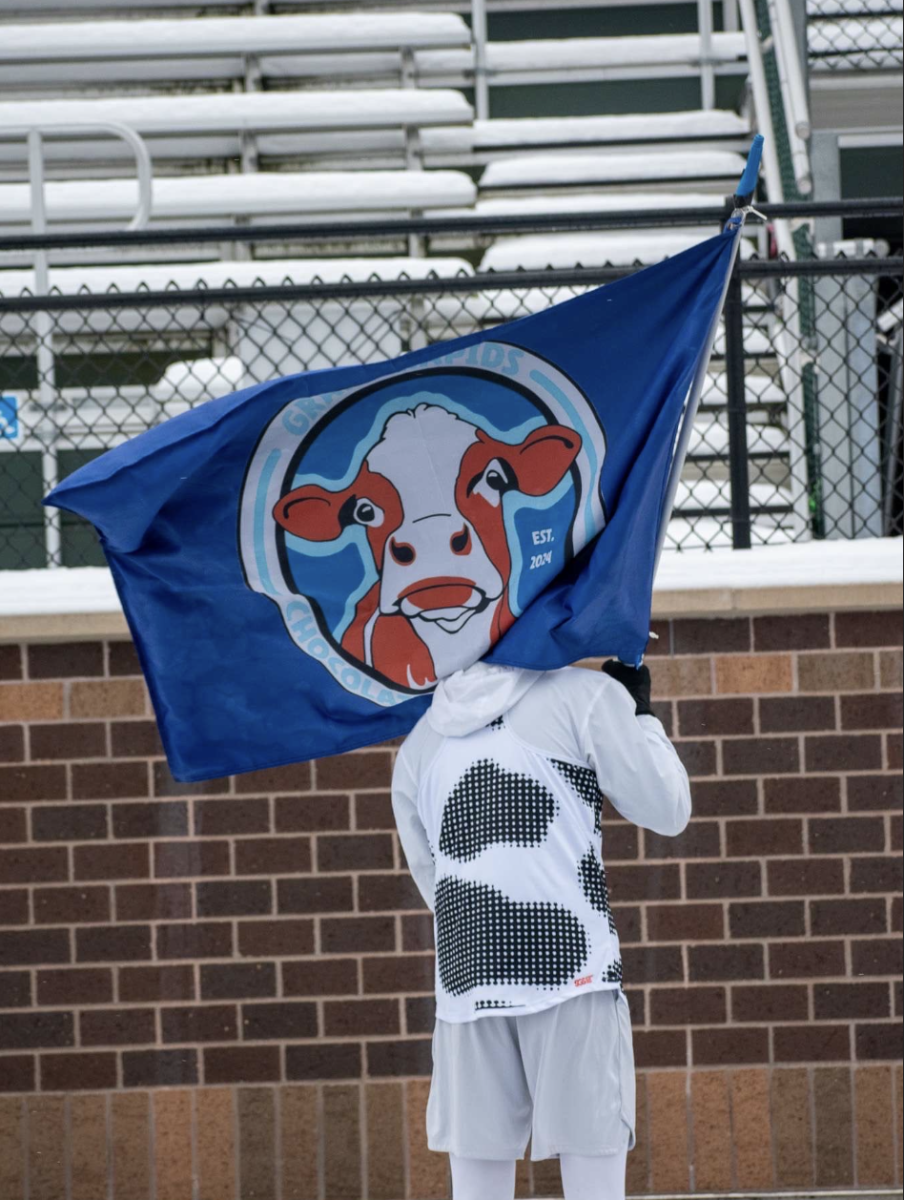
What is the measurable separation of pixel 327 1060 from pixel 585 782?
227 cm

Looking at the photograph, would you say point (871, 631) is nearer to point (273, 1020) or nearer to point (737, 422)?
point (737, 422)

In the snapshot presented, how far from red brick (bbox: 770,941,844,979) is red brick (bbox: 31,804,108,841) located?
7.50ft

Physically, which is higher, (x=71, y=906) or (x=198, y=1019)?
(x=71, y=906)

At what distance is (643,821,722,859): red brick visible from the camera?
209 inches

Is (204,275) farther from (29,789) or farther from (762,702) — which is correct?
Answer: (762,702)

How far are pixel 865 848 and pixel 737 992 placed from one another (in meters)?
0.64

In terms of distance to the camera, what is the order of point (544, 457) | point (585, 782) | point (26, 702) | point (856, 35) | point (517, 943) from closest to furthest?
1. point (517, 943)
2. point (585, 782)
3. point (544, 457)
4. point (26, 702)
5. point (856, 35)

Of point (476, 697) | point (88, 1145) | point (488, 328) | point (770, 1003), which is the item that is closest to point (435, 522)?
point (476, 697)

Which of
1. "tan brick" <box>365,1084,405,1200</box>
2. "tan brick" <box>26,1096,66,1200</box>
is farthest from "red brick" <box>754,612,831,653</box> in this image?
"tan brick" <box>26,1096,66,1200</box>

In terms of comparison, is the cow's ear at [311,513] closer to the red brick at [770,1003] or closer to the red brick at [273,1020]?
the red brick at [273,1020]

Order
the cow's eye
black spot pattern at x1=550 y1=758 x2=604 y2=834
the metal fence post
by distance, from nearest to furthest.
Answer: black spot pattern at x1=550 y1=758 x2=604 y2=834, the cow's eye, the metal fence post

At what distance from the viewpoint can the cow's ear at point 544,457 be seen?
380 centimetres

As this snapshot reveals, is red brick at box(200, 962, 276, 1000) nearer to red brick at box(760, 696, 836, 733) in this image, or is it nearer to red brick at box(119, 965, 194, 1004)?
red brick at box(119, 965, 194, 1004)

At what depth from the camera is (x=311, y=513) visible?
3.93 metres
